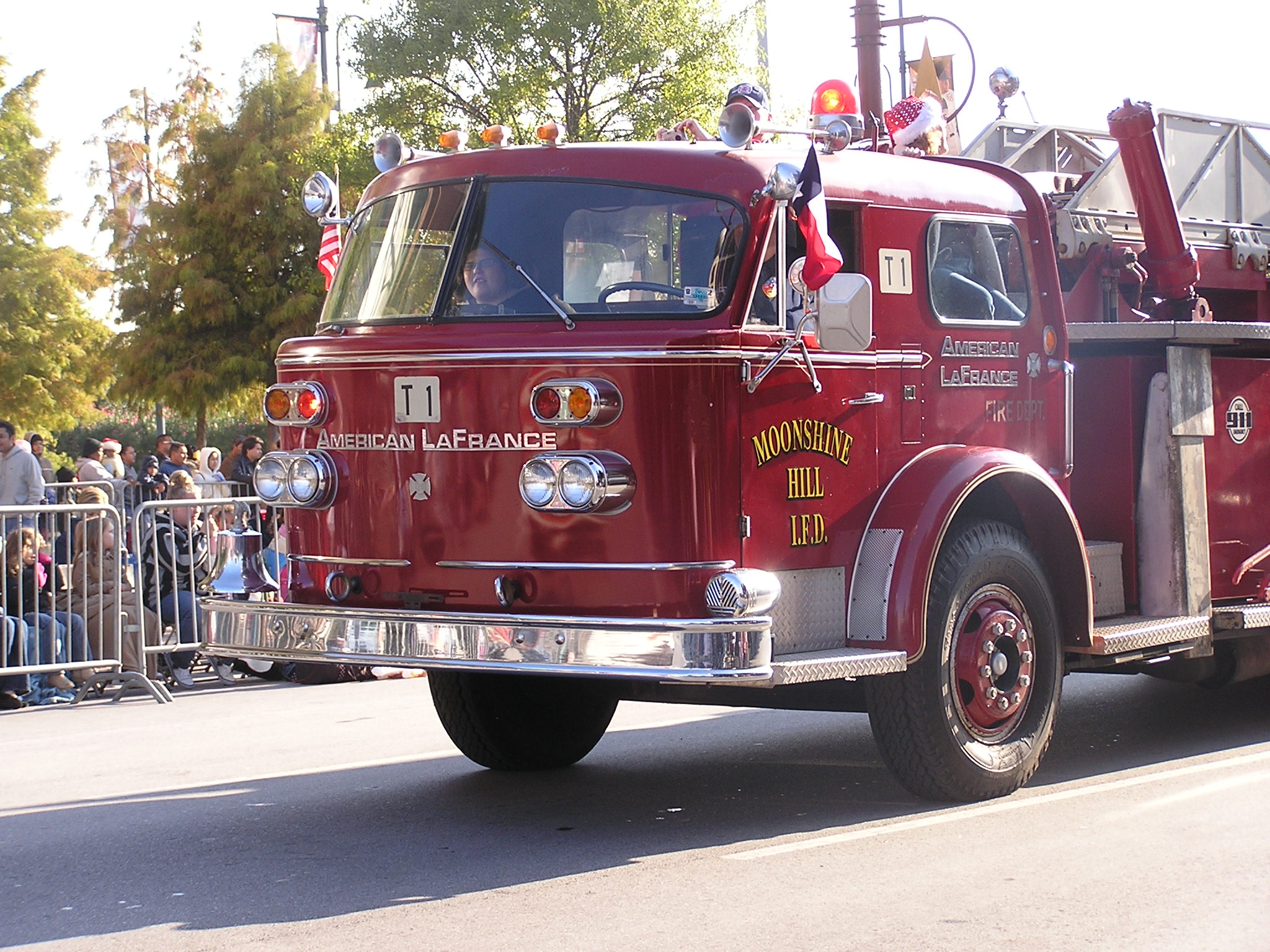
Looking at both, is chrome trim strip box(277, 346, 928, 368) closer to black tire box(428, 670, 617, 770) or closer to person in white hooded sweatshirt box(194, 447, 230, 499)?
black tire box(428, 670, 617, 770)

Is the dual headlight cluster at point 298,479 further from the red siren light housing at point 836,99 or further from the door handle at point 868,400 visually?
the red siren light housing at point 836,99

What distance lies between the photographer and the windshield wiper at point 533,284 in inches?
248

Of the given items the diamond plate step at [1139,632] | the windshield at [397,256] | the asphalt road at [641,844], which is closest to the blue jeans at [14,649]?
the asphalt road at [641,844]

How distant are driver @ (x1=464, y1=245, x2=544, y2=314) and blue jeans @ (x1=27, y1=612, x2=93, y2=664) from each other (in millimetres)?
5799

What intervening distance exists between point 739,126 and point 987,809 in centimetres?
294

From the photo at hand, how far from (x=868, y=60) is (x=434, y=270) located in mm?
6205

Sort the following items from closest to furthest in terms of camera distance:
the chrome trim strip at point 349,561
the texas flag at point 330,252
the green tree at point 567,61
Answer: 1. the chrome trim strip at point 349,561
2. the texas flag at point 330,252
3. the green tree at point 567,61

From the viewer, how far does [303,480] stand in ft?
22.3

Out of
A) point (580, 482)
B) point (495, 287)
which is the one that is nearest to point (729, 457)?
point (580, 482)

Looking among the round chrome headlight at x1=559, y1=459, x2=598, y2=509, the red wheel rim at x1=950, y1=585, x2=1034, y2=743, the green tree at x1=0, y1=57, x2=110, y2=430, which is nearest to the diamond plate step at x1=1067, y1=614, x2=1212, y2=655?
the red wheel rim at x1=950, y1=585, x2=1034, y2=743

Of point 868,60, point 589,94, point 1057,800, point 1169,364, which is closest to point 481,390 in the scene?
point 1057,800

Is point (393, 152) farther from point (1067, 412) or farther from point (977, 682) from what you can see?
point (977, 682)

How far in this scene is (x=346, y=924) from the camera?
5305 mm

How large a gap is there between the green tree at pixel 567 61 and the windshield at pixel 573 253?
72.0 feet
